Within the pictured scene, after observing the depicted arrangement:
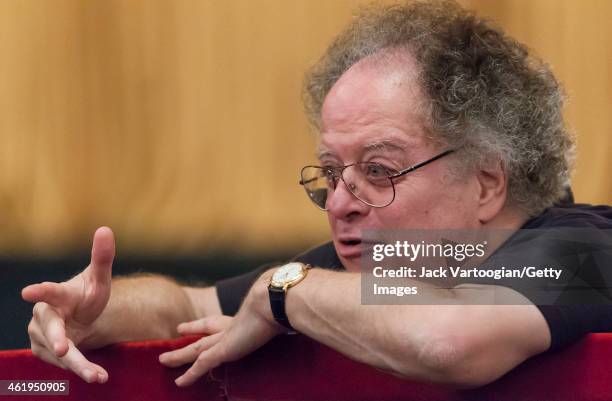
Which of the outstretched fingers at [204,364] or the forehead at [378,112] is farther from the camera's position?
the forehead at [378,112]

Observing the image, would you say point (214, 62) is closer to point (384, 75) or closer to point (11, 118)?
point (11, 118)

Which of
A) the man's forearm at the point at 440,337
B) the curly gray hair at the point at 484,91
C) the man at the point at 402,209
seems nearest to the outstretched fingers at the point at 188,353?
the man at the point at 402,209

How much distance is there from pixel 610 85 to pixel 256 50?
45.7 inches

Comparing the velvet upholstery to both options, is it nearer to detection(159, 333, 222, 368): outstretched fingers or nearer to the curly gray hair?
detection(159, 333, 222, 368): outstretched fingers

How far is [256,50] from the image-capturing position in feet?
9.45

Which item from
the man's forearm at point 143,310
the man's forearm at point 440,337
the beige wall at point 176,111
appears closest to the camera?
the man's forearm at point 440,337

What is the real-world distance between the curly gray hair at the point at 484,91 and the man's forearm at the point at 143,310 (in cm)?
61

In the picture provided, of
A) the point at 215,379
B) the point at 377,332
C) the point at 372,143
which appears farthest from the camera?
the point at 372,143

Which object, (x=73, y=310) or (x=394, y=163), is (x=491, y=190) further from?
(x=73, y=310)

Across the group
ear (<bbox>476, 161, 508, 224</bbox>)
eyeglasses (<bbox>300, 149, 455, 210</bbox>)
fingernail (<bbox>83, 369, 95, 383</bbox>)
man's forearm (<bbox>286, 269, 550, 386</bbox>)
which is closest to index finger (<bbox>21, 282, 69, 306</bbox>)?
fingernail (<bbox>83, 369, 95, 383</bbox>)

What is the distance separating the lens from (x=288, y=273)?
136 centimetres

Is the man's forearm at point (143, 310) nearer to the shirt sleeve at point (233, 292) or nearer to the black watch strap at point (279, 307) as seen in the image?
the shirt sleeve at point (233, 292)

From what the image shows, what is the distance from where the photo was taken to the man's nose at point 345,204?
1590 millimetres

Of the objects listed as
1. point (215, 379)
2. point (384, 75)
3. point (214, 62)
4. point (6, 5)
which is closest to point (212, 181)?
point (214, 62)
